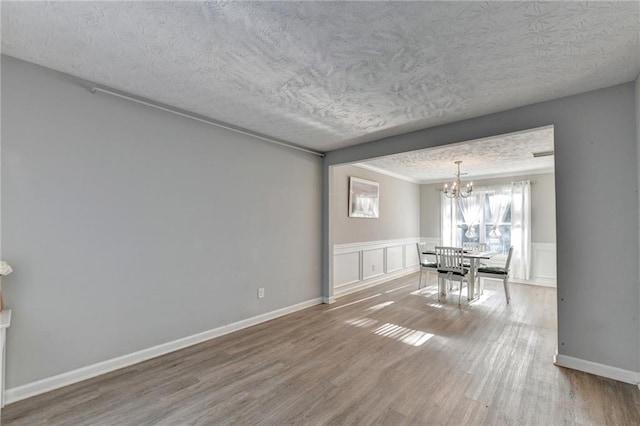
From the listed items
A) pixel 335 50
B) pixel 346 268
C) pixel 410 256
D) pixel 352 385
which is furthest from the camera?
pixel 410 256

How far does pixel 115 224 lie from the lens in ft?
8.16

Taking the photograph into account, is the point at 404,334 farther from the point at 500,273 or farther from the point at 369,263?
the point at 369,263

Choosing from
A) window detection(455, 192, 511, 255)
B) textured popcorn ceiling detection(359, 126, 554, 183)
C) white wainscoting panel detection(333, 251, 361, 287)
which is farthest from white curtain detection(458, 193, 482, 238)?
white wainscoting panel detection(333, 251, 361, 287)

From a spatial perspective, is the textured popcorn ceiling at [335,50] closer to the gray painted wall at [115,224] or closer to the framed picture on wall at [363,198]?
the gray painted wall at [115,224]

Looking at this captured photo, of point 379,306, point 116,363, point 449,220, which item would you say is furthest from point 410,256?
point 116,363

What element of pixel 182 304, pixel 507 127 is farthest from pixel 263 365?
pixel 507 127

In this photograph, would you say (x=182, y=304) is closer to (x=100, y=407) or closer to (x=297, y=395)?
(x=100, y=407)

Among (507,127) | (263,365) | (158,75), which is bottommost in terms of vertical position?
(263,365)

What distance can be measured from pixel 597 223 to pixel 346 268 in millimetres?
3506

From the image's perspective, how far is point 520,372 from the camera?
244 cm

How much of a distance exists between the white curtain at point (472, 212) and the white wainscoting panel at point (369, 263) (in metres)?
1.42

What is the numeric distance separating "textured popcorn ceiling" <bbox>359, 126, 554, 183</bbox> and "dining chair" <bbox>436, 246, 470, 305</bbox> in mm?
1586

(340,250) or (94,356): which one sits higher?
(340,250)

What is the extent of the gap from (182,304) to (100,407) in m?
1.05
